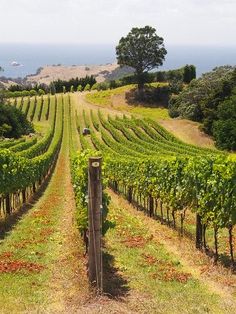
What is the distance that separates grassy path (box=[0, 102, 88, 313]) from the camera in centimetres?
1427

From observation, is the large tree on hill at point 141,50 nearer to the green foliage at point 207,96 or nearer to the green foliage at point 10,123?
the green foliage at point 207,96

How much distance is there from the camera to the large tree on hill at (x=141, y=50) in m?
128

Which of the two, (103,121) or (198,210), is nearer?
(198,210)

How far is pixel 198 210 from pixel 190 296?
645cm

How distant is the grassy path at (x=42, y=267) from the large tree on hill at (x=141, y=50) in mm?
104420

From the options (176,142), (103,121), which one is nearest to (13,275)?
(176,142)

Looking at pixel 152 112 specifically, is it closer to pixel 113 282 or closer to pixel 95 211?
pixel 113 282

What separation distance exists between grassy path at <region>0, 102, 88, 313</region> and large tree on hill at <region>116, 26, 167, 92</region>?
10442cm

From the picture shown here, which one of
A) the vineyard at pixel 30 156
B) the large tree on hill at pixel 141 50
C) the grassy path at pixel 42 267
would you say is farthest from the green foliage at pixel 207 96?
the grassy path at pixel 42 267

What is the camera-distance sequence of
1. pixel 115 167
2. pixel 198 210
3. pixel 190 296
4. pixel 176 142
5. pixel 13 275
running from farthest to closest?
pixel 176 142 < pixel 115 167 < pixel 198 210 < pixel 13 275 < pixel 190 296

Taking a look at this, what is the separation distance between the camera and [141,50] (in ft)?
422

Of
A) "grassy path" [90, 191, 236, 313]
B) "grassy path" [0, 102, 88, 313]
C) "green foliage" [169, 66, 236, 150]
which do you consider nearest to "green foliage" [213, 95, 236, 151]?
"green foliage" [169, 66, 236, 150]

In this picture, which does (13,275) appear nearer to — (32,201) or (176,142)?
(32,201)

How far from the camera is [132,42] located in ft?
420
